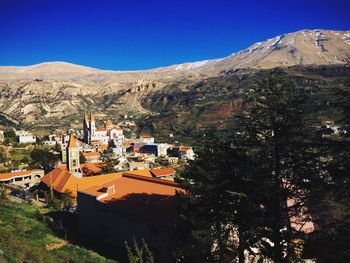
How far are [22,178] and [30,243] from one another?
4065cm

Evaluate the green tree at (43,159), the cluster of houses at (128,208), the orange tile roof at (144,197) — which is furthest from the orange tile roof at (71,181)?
the green tree at (43,159)

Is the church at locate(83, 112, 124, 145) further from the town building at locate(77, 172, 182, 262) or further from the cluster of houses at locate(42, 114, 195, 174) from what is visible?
the town building at locate(77, 172, 182, 262)

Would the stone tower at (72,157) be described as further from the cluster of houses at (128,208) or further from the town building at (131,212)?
the town building at (131,212)

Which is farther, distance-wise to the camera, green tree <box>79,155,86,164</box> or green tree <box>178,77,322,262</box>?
green tree <box>79,155,86,164</box>

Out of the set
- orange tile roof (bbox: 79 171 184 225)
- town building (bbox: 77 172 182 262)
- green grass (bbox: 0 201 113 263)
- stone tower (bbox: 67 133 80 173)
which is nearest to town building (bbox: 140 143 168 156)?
stone tower (bbox: 67 133 80 173)

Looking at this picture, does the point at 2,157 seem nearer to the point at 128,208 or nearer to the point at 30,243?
the point at 128,208

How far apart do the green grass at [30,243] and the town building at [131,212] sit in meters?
3.03

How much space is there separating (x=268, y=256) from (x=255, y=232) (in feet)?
3.13

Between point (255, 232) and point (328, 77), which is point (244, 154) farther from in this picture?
point (328, 77)

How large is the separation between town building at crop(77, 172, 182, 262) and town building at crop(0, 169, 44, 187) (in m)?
29.7

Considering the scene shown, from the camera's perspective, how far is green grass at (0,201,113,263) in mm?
14898

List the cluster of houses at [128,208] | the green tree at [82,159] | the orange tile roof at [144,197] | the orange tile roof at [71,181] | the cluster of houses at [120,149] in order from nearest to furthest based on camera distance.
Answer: the cluster of houses at [128,208], the orange tile roof at [144,197], the orange tile roof at [71,181], the green tree at [82,159], the cluster of houses at [120,149]

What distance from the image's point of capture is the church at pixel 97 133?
375ft

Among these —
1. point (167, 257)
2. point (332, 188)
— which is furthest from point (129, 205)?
point (332, 188)
